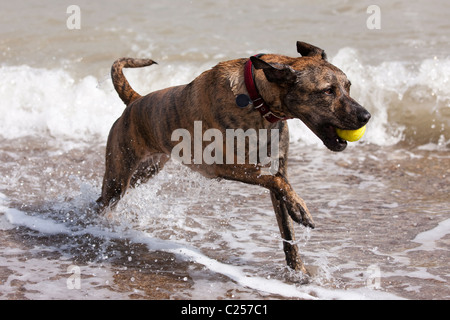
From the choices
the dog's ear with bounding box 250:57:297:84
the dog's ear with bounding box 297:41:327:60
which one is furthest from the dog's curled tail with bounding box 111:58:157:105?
the dog's ear with bounding box 250:57:297:84

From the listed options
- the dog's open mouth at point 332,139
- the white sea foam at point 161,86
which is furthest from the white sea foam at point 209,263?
the white sea foam at point 161,86

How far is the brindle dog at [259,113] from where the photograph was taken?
164 inches

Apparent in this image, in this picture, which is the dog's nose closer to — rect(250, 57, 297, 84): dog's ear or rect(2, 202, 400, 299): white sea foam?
rect(250, 57, 297, 84): dog's ear

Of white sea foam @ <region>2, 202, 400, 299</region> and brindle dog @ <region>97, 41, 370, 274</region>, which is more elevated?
brindle dog @ <region>97, 41, 370, 274</region>

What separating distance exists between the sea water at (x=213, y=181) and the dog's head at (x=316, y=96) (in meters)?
0.96

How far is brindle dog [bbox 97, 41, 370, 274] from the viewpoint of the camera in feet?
13.6

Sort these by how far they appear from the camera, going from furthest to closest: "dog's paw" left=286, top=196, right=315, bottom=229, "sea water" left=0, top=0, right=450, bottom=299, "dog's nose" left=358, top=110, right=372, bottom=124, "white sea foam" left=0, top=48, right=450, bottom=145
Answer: "white sea foam" left=0, top=48, right=450, bottom=145
"sea water" left=0, top=0, right=450, bottom=299
"dog's paw" left=286, top=196, right=315, bottom=229
"dog's nose" left=358, top=110, right=372, bottom=124

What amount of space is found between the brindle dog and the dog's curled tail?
1.16 feet

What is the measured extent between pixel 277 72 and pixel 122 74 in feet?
6.70

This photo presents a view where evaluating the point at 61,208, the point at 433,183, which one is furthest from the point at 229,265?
the point at 433,183

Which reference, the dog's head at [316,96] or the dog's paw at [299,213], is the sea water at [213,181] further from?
the dog's head at [316,96]

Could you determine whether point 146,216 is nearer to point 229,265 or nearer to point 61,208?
point 61,208

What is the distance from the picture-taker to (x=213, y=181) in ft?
19.0

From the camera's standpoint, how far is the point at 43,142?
8.63 metres
